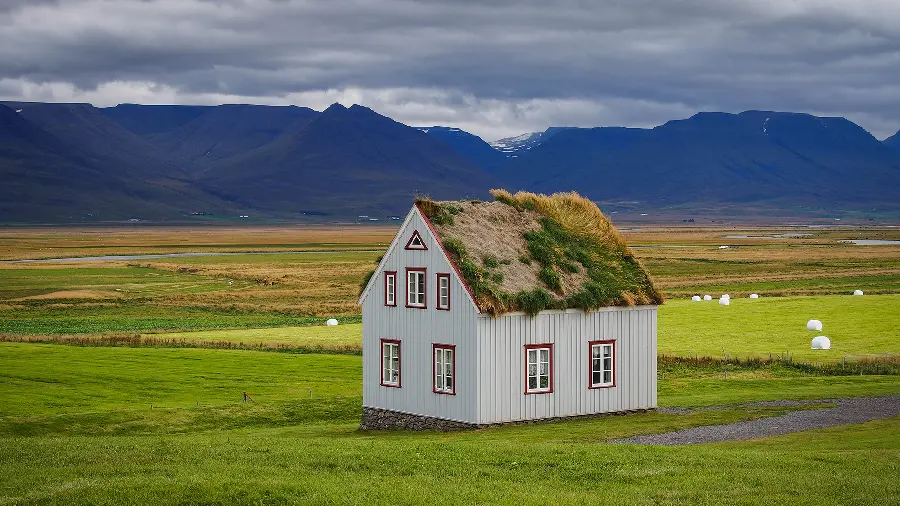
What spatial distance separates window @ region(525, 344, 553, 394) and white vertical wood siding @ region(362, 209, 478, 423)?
8.01 ft

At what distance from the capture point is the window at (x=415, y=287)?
4553 cm

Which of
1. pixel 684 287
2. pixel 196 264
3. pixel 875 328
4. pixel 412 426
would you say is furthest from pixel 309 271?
pixel 412 426

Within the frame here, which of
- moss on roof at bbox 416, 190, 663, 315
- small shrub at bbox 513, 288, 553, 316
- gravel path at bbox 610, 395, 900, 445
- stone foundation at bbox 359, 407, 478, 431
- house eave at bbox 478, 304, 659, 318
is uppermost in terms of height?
moss on roof at bbox 416, 190, 663, 315

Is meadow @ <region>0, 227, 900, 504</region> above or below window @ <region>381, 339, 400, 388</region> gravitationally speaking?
below

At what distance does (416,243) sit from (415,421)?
6862 mm

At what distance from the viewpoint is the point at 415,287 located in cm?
4584

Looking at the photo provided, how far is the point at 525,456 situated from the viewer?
30.1m

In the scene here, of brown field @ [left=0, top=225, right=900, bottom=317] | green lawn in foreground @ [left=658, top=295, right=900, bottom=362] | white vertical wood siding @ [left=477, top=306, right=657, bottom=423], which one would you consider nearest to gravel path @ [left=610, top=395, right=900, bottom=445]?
white vertical wood siding @ [left=477, top=306, right=657, bottom=423]

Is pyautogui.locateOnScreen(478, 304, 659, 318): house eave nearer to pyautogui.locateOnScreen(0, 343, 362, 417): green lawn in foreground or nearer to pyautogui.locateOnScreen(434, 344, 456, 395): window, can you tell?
pyautogui.locateOnScreen(434, 344, 456, 395): window

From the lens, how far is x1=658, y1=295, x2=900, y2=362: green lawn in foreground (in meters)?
68.6

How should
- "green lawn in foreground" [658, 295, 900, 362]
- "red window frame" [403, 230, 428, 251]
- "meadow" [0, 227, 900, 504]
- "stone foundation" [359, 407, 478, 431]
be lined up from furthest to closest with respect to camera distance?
"green lawn in foreground" [658, 295, 900, 362]
"red window frame" [403, 230, 428, 251]
"stone foundation" [359, 407, 478, 431]
"meadow" [0, 227, 900, 504]

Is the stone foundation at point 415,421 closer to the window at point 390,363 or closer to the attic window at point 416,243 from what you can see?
the window at point 390,363

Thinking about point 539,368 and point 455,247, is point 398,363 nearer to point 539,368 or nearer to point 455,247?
point 455,247

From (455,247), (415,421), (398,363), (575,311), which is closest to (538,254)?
(575,311)
